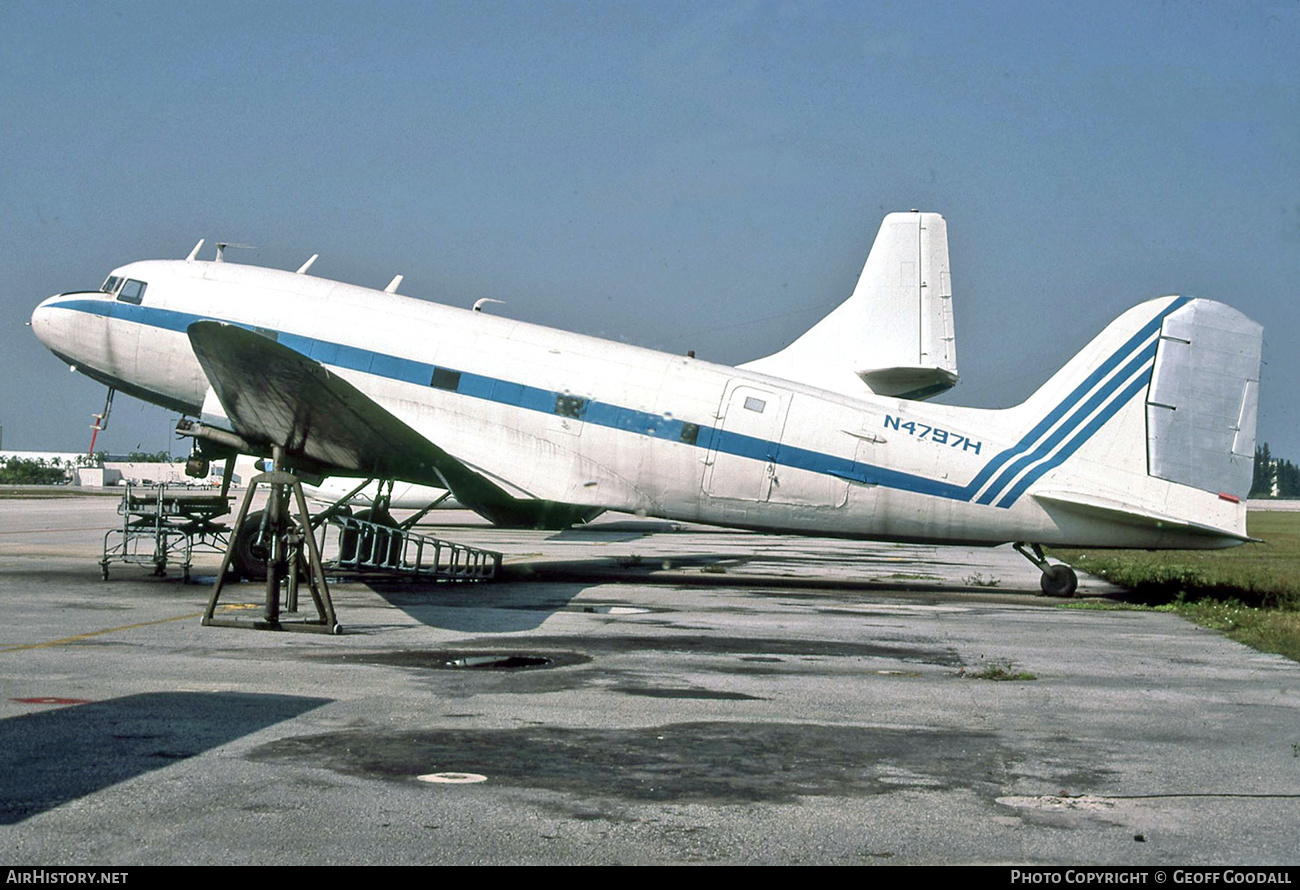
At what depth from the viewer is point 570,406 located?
804 inches

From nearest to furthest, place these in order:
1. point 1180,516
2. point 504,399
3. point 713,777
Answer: point 713,777 → point 1180,516 → point 504,399

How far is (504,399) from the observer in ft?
67.4

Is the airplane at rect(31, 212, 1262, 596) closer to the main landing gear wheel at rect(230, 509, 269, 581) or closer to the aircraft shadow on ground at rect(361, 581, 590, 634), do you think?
the aircraft shadow on ground at rect(361, 581, 590, 634)

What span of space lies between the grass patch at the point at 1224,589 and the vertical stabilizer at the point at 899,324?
206 inches

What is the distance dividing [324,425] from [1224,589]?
649 inches

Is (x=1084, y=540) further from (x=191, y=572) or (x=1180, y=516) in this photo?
(x=191, y=572)

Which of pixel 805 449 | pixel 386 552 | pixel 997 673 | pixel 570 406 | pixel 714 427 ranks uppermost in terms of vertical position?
pixel 570 406

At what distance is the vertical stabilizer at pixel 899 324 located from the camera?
21.1m

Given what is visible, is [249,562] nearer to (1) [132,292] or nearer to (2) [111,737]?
(1) [132,292]

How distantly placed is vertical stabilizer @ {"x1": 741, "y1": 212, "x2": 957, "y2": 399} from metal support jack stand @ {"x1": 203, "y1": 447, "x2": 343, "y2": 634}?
33.0 feet

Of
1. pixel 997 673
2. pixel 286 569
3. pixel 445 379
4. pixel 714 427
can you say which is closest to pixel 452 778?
pixel 997 673

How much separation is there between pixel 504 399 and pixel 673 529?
98.1 feet
